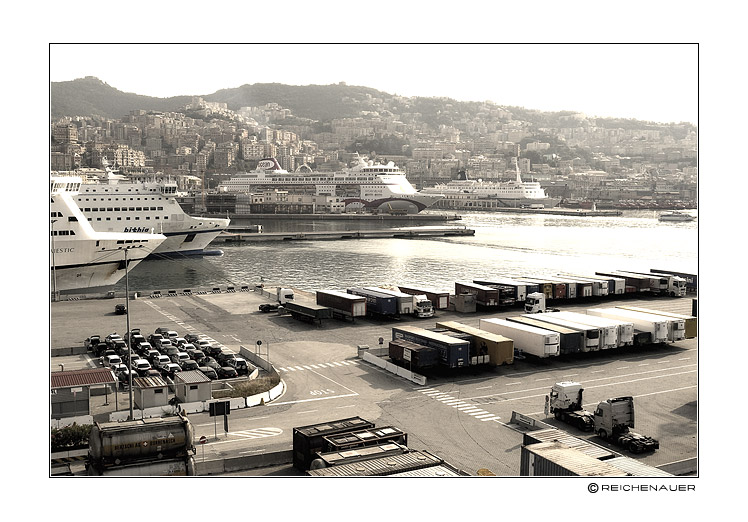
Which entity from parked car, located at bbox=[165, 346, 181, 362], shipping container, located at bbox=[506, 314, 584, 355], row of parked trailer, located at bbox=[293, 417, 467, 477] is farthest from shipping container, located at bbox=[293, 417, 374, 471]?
shipping container, located at bbox=[506, 314, 584, 355]

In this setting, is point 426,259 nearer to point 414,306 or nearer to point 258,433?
point 414,306

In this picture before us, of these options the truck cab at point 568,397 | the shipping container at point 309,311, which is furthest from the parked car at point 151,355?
the truck cab at point 568,397

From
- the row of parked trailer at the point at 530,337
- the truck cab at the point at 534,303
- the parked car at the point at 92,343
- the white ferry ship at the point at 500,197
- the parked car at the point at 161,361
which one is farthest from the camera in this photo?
the white ferry ship at the point at 500,197

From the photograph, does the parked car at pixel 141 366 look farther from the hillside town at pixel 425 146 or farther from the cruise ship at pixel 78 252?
the hillside town at pixel 425 146

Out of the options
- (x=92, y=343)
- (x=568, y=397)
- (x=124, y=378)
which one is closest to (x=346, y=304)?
(x=92, y=343)

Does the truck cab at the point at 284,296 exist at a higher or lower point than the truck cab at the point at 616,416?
higher

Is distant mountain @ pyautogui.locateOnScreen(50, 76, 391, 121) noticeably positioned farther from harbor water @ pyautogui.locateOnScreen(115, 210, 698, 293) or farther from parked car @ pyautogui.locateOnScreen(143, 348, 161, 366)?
parked car @ pyautogui.locateOnScreen(143, 348, 161, 366)
